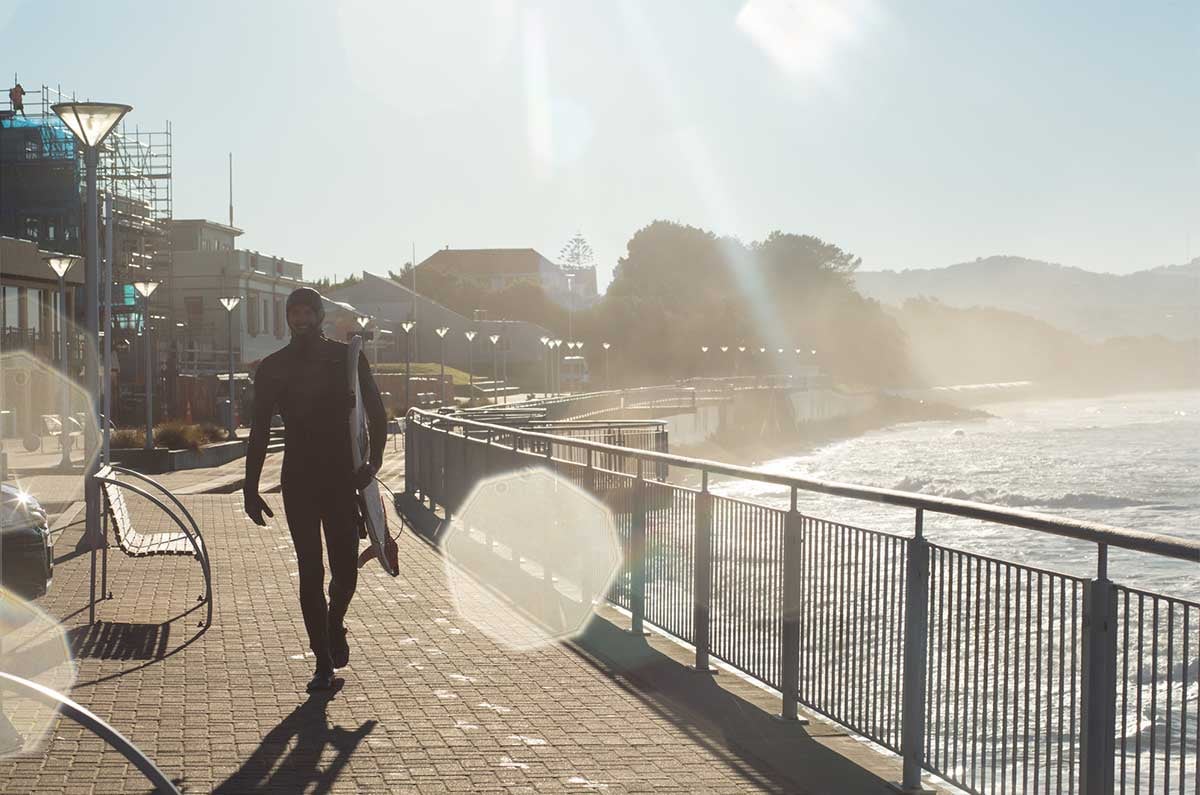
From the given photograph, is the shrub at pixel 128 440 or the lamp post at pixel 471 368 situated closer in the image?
the shrub at pixel 128 440

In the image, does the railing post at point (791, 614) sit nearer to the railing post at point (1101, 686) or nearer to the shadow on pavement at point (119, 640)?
the railing post at point (1101, 686)

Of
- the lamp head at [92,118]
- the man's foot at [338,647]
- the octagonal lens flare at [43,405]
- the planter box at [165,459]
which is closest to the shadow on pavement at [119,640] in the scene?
the man's foot at [338,647]

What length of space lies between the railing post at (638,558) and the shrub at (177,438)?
924 inches

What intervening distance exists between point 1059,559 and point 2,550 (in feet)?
83.6

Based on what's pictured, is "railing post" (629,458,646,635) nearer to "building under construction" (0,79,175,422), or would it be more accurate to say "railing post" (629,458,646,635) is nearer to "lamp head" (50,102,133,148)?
"lamp head" (50,102,133,148)

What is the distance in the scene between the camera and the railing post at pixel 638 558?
8875 millimetres

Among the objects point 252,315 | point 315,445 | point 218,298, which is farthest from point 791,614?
point 252,315

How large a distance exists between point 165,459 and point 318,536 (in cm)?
2342

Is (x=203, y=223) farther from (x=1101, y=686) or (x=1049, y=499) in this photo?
(x=1101, y=686)

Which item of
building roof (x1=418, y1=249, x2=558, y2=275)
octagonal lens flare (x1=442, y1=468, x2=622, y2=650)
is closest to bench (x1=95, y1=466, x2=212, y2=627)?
octagonal lens flare (x1=442, y1=468, x2=622, y2=650)

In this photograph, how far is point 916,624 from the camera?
557cm

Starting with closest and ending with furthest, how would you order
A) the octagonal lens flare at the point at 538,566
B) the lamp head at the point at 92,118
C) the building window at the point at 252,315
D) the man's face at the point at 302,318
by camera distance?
the man's face at the point at 302,318, the octagonal lens flare at the point at 538,566, the lamp head at the point at 92,118, the building window at the point at 252,315

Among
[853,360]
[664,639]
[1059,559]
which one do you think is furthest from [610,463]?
[853,360]

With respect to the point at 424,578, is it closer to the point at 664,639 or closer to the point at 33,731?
the point at 664,639
